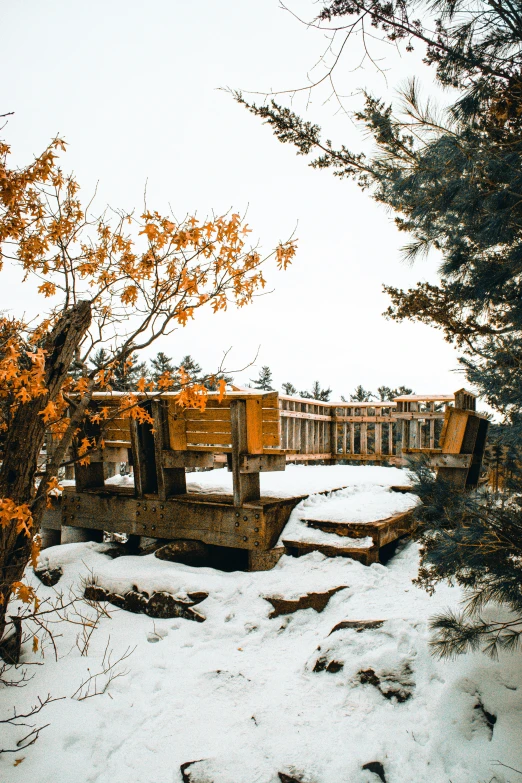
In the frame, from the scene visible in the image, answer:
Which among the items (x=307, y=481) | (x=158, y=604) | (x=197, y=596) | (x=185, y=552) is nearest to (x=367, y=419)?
(x=307, y=481)

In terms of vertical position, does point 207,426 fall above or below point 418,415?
below

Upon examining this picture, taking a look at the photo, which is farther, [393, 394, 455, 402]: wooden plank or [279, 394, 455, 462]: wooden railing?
[279, 394, 455, 462]: wooden railing

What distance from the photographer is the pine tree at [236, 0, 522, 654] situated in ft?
8.48

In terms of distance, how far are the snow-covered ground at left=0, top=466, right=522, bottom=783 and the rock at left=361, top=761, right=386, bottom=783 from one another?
22mm

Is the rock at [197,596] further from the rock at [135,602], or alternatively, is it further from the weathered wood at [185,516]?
the weathered wood at [185,516]

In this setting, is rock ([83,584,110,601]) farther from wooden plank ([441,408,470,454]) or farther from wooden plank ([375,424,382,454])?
wooden plank ([375,424,382,454])

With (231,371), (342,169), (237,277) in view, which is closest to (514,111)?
(342,169)

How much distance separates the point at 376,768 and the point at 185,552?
11.1 feet

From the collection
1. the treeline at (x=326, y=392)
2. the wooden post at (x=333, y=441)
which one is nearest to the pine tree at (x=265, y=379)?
the treeline at (x=326, y=392)

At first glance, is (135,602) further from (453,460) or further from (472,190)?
(472,190)

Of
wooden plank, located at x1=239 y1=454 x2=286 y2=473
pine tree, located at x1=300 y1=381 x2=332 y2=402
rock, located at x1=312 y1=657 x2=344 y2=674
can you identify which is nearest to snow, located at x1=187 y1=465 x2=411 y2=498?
wooden plank, located at x1=239 y1=454 x2=286 y2=473

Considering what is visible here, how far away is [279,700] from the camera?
10.7 feet

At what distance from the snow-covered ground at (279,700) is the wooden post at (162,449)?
151 cm

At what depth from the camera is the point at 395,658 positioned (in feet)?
10.8
